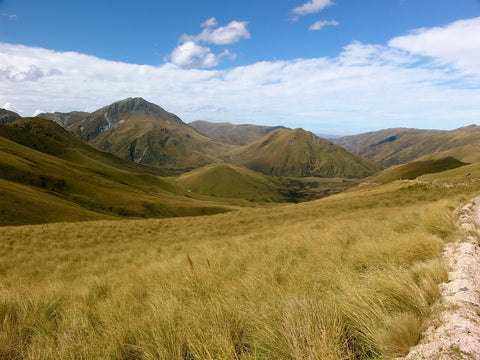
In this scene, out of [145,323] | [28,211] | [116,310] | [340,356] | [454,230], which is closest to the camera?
[340,356]

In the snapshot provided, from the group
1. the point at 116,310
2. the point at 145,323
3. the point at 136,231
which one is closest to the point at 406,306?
the point at 145,323

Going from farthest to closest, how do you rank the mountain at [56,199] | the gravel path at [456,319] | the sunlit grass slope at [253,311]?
the mountain at [56,199]
the sunlit grass slope at [253,311]
the gravel path at [456,319]

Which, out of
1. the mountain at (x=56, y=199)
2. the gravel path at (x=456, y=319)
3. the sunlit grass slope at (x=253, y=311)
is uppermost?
the gravel path at (x=456, y=319)

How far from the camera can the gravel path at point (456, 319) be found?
2.19 meters

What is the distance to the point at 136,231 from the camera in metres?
21.6

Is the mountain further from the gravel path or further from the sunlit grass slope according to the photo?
the gravel path

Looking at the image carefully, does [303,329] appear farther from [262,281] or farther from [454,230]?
[454,230]

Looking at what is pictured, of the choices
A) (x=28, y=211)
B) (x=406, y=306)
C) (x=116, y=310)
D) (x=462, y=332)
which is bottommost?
(x=28, y=211)

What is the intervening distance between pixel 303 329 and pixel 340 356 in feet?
1.35

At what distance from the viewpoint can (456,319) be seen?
255cm

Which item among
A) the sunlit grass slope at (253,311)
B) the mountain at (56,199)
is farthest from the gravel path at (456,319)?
the mountain at (56,199)

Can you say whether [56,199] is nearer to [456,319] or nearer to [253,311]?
[253,311]

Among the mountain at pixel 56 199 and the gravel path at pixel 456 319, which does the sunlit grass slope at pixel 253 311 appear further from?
the mountain at pixel 56 199

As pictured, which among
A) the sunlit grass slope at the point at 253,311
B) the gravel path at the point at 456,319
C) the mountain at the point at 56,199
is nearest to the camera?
the gravel path at the point at 456,319
